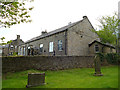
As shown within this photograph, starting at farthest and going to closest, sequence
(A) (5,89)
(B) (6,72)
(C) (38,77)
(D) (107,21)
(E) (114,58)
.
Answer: (D) (107,21) → (E) (114,58) → (B) (6,72) → (C) (38,77) → (A) (5,89)

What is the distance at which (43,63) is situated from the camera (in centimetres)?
1469

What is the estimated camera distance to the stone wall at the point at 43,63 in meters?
13.0

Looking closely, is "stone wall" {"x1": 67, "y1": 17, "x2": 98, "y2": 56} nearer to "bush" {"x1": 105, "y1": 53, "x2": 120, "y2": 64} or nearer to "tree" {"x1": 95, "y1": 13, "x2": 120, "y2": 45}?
"tree" {"x1": 95, "y1": 13, "x2": 120, "y2": 45}

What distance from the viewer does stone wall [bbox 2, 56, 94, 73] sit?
13008 millimetres

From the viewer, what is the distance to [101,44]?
24.2 meters

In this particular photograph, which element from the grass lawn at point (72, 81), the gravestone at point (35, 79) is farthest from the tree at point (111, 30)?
the gravestone at point (35, 79)

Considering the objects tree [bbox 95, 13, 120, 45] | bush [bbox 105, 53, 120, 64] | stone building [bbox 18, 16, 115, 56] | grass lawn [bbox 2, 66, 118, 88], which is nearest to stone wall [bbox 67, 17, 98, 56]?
stone building [bbox 18, 16, 115, 56]

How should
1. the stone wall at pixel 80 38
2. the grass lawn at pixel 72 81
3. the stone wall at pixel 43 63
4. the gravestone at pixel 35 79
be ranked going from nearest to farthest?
the grass lawn at pixel 72 81
the gravestone at pixel 35 79
the stone wall at pixel 43 63
the stone wall at pixel 80 38

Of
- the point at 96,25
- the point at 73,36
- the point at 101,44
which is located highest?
the point at 96,25

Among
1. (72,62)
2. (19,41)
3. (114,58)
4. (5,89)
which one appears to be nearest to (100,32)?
(114,58)

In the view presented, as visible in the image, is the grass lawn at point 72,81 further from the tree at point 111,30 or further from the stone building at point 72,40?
the tree at point 111,30

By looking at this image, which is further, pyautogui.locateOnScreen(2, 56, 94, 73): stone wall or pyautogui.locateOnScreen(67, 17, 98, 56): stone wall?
pyautogui.locateOnScreen(67, 17, 98, 56): stone wall

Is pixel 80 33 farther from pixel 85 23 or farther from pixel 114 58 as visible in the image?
pixel 114 58

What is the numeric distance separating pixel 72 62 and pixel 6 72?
9.17 metres
